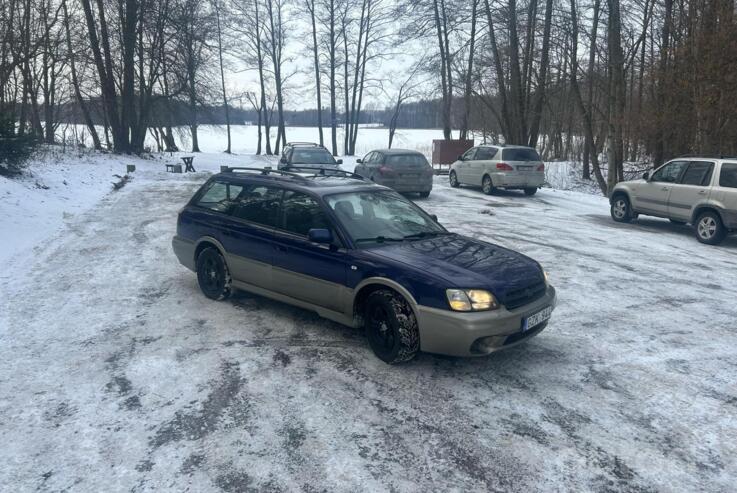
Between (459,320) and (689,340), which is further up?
(459,320)

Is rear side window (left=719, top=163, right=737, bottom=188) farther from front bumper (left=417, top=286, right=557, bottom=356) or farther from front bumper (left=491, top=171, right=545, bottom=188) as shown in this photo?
front bumper (left=417, top=286, right=557, bottom=356)

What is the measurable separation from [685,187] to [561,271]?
538 cm

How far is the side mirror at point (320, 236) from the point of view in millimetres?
5285

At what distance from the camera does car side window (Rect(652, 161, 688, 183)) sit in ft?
40.1

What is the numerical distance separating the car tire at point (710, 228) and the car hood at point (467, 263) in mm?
7827

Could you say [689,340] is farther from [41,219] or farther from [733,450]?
[41,219]

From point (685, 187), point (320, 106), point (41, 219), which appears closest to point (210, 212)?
point (41, 219)

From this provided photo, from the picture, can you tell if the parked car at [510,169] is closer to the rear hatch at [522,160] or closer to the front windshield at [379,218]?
the rear hatch at [522,160]

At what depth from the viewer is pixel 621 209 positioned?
546 inches

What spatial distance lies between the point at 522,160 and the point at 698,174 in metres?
7.08

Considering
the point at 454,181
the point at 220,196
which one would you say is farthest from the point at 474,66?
the point at 220,196

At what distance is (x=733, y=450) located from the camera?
3.76 metres

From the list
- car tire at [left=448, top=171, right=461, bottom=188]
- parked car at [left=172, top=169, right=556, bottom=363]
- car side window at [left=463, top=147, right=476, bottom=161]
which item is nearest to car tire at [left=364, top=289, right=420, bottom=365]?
parked car at [left=172, top=169, right=556, bottom=363]

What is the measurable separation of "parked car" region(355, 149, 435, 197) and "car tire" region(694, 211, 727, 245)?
7463mm
